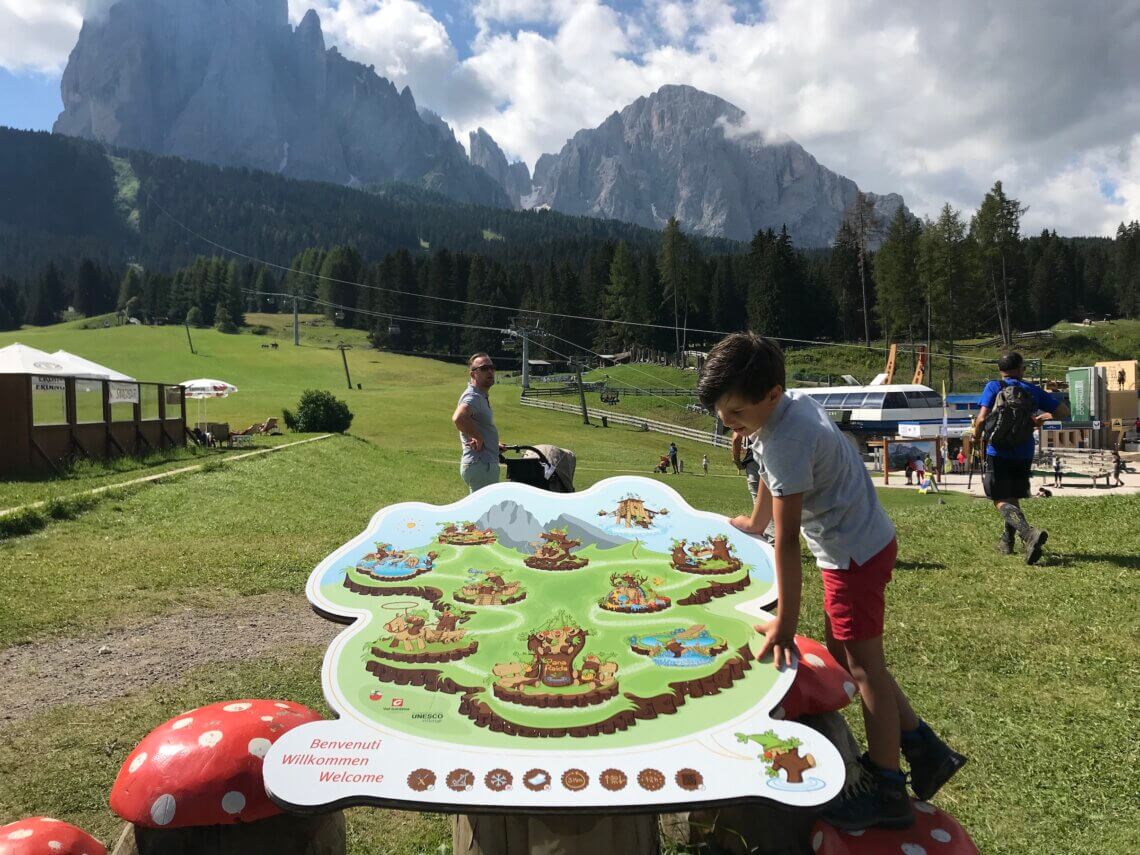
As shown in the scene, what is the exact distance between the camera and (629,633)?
313 centimetres

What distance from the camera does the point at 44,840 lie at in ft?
8.98

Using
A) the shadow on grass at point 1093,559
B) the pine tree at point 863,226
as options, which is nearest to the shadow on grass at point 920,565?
the shadow on grass at point 1093,559

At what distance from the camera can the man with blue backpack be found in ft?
24.6

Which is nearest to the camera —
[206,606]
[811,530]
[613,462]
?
[811,530]

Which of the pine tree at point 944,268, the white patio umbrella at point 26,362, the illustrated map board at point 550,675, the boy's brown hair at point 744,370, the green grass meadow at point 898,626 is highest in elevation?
the pine tree at point 944,268

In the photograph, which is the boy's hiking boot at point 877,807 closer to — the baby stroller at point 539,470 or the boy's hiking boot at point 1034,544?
the baby stroller at point 539,470

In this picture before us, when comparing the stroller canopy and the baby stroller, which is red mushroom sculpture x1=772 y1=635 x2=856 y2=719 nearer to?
the baby stroller

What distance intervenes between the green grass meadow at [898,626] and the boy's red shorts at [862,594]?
1425 millimetres

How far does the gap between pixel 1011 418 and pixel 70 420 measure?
21.1 metres

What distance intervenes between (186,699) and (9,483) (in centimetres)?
1309

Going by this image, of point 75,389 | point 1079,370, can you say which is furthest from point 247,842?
point 1079,370

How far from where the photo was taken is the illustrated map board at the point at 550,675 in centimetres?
226

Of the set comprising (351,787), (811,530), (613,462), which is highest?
(811,530)

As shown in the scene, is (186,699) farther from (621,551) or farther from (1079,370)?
(1079,370)
